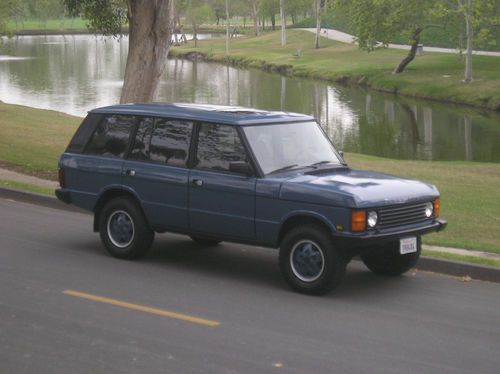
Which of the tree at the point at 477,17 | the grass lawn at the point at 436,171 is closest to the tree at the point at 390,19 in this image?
the tree at the point at 477,17

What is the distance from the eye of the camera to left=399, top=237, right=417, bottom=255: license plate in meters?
9.16

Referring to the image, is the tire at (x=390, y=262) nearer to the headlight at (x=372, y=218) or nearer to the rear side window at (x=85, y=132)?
the headlight at (x=372, y=218)

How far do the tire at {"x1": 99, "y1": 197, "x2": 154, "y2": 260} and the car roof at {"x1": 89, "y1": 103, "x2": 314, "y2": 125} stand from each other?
3.47 ft

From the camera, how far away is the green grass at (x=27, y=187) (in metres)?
14.9

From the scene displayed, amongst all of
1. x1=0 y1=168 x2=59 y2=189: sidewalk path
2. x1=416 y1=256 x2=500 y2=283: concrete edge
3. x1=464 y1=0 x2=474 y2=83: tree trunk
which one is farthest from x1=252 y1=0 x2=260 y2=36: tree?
x1=416 y1=256 x2=500 y2=283: concrete edge

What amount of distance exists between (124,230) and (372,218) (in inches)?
124

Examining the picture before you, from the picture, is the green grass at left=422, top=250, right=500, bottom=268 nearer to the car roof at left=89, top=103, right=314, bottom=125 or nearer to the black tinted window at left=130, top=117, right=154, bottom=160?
the car roof at left=89, top=103, right=314, bottom=125

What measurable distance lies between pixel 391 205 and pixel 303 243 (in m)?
0.93

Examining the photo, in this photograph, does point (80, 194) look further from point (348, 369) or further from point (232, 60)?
point (232, 60)

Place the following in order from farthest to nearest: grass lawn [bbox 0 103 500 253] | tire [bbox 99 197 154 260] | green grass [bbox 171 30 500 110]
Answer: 1. green grass [bbox 171 30 500 110]
2. grass lawn [bbox 0 103 500 253]
3. tire [bbox 99 197 154 260]

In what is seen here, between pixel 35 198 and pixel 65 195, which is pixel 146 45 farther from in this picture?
pixel 65 195

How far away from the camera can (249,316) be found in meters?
8.30

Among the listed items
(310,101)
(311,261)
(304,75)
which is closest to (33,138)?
(311,261)

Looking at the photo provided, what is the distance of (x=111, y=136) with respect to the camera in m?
10.9
